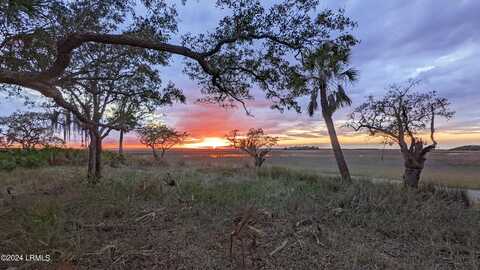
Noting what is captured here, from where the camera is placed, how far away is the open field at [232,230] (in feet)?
14.4

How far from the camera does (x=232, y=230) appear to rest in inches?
211

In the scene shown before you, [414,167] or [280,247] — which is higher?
[414,167]

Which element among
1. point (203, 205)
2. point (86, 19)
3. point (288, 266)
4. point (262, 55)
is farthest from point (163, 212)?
point (86, 19)

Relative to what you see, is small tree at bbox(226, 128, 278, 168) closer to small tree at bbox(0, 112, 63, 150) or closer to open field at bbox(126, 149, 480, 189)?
open field at bbox(126, 149, 480, 189)

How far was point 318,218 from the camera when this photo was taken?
646cm

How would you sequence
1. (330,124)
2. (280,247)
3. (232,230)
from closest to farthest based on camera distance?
(280,247), (232,230), (330,124)

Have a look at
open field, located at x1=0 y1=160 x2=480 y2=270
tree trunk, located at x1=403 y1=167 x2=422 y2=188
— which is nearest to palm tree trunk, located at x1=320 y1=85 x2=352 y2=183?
tree trunk, located at x1=403 y1=167 x2=422 y2=188

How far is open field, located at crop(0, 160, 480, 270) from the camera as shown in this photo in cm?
440

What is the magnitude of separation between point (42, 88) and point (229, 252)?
3.78 metres

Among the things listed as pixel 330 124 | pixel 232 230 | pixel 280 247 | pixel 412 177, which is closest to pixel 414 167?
pixel 412 177

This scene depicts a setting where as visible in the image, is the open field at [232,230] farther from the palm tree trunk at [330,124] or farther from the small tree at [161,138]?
the small tree at [161,138]

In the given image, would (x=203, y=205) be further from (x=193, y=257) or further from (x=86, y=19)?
(x=86, y=19)

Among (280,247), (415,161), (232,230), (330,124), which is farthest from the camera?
(330,124)

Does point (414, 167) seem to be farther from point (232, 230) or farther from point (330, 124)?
point (232, 230)
